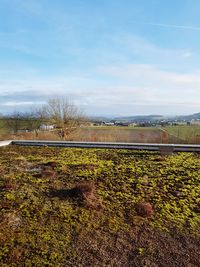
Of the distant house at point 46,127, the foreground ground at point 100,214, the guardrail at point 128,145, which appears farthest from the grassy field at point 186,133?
the distant house at point 46,127

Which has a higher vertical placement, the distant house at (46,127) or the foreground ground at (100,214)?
the distant house at (46,127)

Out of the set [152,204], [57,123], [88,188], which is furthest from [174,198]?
[57,123]

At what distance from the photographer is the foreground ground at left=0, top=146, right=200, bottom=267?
366 centimetres

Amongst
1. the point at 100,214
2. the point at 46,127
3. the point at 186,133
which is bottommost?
the point at 100,214

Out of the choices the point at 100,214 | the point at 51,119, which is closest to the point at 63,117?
the point at 51,119

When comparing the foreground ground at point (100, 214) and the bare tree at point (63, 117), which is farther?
the bare tree at point (63, 117)

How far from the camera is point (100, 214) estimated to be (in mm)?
4746

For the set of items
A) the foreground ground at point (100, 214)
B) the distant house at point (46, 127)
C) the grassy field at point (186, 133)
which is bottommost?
the foreground ground at point (100, 214)

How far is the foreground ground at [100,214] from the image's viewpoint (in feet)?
12.0

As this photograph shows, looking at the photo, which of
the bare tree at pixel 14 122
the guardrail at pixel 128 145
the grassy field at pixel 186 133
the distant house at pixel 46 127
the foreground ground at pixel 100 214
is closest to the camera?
the foreground ground at pixel 100 214

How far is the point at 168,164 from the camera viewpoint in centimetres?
807

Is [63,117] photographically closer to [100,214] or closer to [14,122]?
[14,122]

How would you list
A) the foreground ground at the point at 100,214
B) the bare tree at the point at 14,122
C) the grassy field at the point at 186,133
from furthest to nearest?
the bare tree at the point at 14,122 → the grassy field at the point at 186,133 → the foreground ground at the point at 100,214

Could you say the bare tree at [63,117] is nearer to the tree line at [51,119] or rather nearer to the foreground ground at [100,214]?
the tree line at [51,119]
